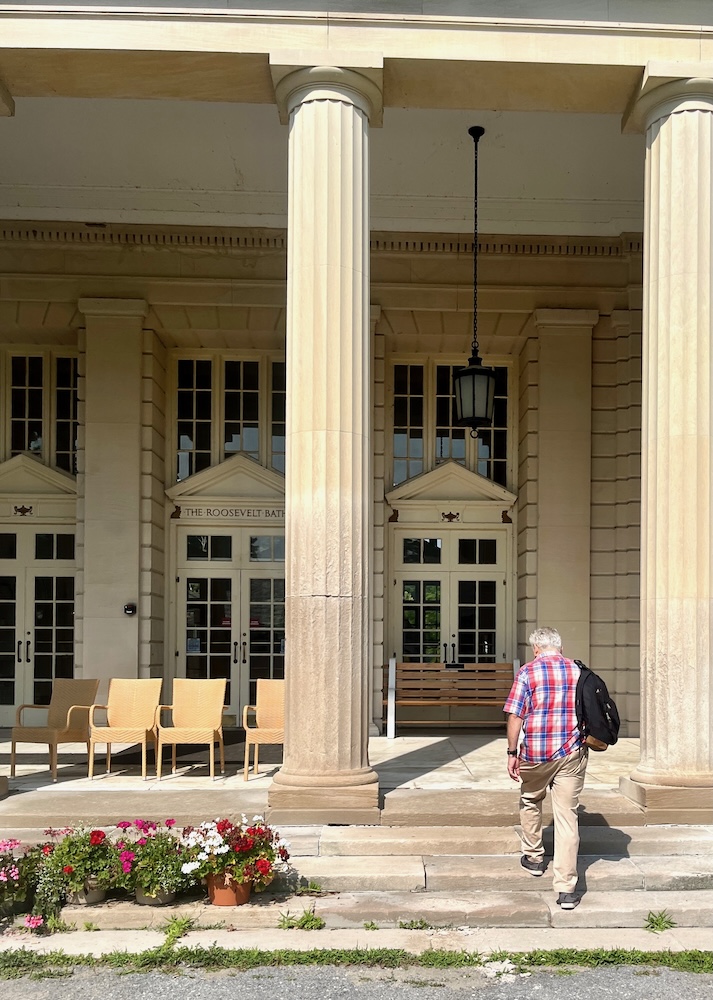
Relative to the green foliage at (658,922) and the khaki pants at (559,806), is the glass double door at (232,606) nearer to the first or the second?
the khaki pants at (559,806)

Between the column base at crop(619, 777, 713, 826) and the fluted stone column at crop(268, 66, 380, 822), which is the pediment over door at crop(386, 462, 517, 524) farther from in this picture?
the column base at crop(619, 777, 713, 826)

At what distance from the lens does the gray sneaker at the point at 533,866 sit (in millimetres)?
7070

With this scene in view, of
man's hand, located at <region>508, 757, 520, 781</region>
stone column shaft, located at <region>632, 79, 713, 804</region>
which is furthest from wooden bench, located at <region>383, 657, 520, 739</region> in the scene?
man's hand, located at <region>508, 757, 520, 781</region>

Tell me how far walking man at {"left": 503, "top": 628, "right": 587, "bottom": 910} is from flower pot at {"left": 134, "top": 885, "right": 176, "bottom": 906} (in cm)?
234

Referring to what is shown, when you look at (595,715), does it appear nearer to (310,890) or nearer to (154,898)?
(310,890)

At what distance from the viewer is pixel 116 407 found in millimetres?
13625

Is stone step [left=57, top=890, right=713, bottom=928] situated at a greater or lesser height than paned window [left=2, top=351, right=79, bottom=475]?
lesser

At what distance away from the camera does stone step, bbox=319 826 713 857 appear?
24.5 ft

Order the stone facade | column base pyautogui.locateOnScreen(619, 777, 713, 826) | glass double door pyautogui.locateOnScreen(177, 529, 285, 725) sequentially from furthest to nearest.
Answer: glass double door pyautogui.locateOnScreen(177, 529, 285, 725) < the stone facade < column base pyautogui.locateOnScreen(619, 777, 713, 826)

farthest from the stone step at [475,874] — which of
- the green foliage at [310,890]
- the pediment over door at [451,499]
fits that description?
the pediment over door at [451,499]

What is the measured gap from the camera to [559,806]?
6.75 metres

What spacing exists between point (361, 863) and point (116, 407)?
802 centimetres

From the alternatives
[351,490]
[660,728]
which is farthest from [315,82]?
[660,728]

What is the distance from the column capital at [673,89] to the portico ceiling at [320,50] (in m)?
0.13
